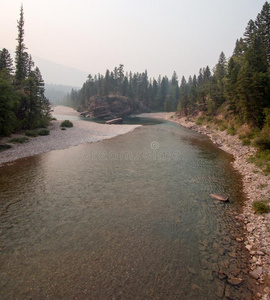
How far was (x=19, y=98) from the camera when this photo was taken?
34.8 m

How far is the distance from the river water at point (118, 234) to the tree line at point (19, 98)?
45.2 feet

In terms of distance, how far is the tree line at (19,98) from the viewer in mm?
30548

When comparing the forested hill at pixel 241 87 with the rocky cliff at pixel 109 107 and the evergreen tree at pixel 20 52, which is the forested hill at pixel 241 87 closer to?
the rocky cliff at pixel 109 107

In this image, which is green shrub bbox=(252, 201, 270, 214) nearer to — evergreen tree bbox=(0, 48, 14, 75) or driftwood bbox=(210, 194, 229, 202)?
driftwood bbox=(210, 194, 229, 202)

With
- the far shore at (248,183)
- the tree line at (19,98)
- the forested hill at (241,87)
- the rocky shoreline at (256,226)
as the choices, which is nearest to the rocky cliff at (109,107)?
the forested hill at (241,87)

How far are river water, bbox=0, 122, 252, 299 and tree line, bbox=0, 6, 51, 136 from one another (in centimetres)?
1378

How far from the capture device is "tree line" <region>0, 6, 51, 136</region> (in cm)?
3055

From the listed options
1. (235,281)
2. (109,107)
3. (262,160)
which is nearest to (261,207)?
(235,281)

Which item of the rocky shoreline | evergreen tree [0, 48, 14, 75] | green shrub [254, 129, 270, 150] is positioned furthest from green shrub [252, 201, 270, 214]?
evergreen tree [0, 48, 14, 75]

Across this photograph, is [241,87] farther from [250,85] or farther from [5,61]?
[5,61]

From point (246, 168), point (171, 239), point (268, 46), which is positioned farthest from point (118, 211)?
point (268, 46)

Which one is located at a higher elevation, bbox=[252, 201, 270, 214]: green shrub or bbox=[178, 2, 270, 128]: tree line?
bbox=[178, 2, 270, 128]: tree line

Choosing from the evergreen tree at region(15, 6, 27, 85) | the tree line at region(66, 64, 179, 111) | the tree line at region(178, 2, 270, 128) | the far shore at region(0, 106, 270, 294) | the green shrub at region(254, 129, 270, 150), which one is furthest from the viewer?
the tree line at region(66, 64, 179, 111)

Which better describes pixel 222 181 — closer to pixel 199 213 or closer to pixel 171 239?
pixel 199 213
